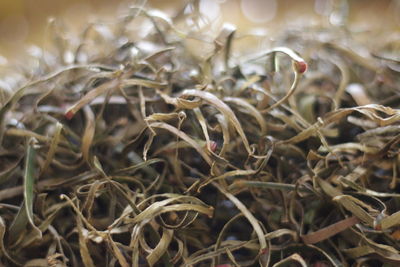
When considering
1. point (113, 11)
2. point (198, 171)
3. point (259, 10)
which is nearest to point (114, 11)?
point (113, 11)

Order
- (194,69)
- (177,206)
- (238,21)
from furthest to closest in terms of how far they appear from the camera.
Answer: (238,21)
(194,69)
(177,206)

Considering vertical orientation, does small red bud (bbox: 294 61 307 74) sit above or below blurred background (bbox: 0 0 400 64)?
above

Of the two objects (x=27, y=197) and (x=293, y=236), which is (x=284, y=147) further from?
(x=27, y=197)

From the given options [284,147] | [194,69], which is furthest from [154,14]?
[284,147]

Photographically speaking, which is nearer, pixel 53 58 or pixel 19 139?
pixel 19 139

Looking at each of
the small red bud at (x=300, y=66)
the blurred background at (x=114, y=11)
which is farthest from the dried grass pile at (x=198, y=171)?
the blurred background at (x=114, y=11)

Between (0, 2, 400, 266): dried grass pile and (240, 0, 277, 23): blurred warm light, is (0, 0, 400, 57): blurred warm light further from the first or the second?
(0, 2, 400, 266): dried grass pile

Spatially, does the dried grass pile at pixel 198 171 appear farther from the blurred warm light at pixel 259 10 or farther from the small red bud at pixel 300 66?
the blurred warm light at pixel 259 10

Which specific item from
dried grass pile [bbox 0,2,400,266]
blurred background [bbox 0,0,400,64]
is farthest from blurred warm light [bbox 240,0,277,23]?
dried grass pile [bbox 0,2,400,266]

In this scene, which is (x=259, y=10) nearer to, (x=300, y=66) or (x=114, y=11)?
(x=114, y=11)

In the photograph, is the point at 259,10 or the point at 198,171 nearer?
the point at 198,171

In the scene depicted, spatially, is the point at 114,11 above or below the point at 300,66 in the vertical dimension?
below
